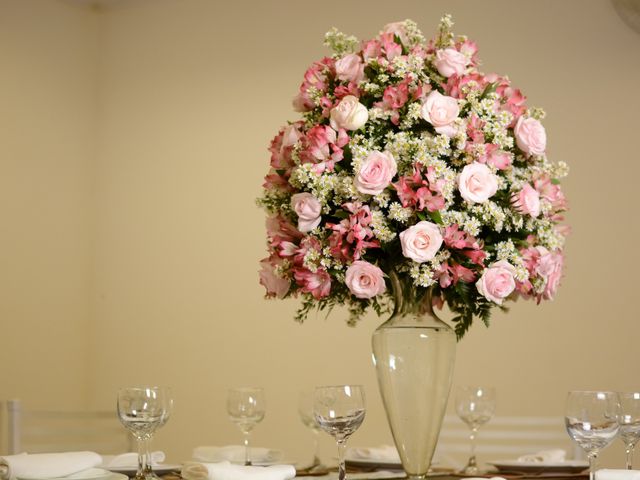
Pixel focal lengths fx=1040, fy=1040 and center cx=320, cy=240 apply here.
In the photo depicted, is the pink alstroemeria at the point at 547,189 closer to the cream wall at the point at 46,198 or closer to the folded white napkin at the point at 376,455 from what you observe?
the folded white napkin at the point at 376,455

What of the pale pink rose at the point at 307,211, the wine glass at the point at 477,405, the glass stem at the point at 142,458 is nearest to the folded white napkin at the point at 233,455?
the wine glass at the point at 477,405

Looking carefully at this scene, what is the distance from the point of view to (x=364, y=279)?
175cm

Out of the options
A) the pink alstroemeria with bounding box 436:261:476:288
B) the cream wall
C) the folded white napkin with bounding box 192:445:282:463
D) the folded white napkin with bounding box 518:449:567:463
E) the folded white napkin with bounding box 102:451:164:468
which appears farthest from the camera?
the cream wall

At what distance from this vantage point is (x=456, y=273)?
1.77 m

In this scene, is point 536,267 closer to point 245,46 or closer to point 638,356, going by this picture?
point 638,356

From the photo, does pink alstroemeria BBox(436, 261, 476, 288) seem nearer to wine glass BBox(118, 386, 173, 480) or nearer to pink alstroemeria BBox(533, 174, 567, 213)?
pink alstroemeria BBox(533, 174, 567, 213)

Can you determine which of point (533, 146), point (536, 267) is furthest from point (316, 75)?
point (536, 267)

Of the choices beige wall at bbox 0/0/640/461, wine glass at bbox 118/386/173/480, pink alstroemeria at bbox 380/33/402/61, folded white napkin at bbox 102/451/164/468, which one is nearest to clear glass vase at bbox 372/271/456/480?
wine glass at bbox 118/386/173/480

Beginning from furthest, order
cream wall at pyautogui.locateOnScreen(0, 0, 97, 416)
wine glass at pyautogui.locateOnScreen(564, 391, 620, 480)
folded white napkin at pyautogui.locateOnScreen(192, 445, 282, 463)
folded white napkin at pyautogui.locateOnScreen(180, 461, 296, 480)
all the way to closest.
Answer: cream wall at pyautogui.locateOnScreen(0, 0, 97, 416) → folded white napkin at pyautogui.locateOnScreen(192, 445, 282, 463) → folded white napkin at pyautogui.locateOnScreen(180, 461, 296, 480) → wine glass at pyautogui.locateOnScreen(564, 391, 620, 480)

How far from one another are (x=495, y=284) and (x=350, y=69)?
1.57ft

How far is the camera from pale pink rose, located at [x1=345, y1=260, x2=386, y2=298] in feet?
5.69

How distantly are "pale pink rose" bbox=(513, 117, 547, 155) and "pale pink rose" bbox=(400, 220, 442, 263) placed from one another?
10.9 inches

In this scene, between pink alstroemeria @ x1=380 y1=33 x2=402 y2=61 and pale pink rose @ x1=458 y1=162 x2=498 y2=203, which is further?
pink alstroemeria @ x1=380 y1=33 x2=402 y2=61

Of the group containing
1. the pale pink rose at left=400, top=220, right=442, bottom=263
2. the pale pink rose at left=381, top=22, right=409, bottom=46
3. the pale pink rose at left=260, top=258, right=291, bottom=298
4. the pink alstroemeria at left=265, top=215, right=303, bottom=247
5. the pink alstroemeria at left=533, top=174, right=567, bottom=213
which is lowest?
the pale pink rose at left=260, top=258, right=291, bottom=298
